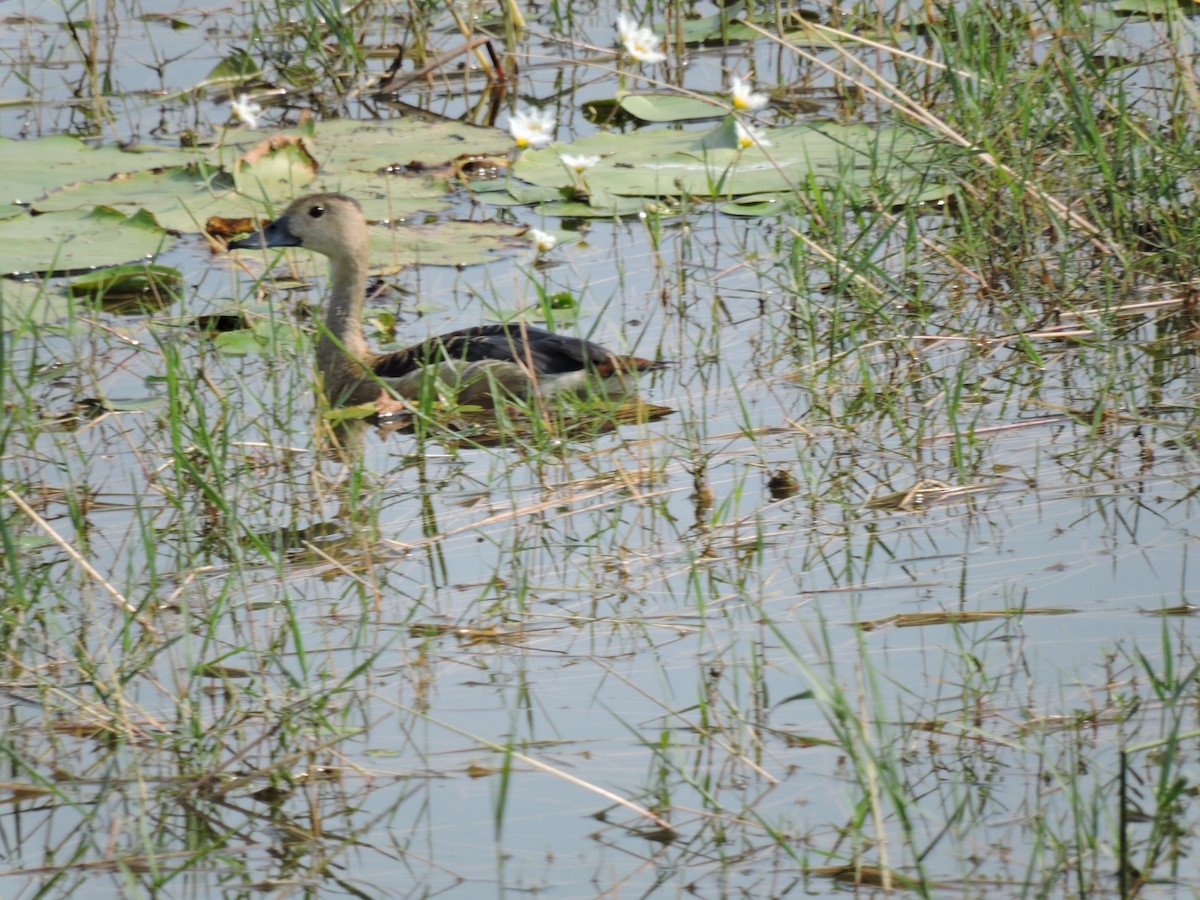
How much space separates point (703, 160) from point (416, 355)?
202cm

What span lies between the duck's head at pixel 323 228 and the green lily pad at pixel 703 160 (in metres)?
1.22

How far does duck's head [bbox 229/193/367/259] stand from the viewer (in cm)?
645

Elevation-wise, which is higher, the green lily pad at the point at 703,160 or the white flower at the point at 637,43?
the white flower at the point at 637,43

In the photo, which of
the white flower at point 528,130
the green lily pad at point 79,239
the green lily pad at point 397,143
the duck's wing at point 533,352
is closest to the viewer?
the duck's wing at point 533,352

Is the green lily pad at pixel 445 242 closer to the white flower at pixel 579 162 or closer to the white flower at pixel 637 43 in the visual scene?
the white flower at pixel 579 162

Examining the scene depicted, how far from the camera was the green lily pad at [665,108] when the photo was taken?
8.49 m

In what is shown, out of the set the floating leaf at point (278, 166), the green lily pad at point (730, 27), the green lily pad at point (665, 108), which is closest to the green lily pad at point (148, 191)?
the floating leaf at point (278, 166)

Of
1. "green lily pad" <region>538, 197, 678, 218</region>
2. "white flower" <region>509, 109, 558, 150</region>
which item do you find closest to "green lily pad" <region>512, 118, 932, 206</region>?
"green lily pad" <region>538, 197, 678, 218</region>

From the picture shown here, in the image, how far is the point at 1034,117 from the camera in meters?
6.24

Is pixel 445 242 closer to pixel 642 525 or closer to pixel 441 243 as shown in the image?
pixel 441 243

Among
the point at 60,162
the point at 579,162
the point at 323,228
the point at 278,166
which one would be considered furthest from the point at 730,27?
the point at 323,228

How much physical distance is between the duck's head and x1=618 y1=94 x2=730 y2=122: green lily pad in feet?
7.64

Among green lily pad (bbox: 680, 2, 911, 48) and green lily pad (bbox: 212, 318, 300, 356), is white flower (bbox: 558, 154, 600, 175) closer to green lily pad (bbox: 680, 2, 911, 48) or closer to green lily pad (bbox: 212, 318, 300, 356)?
green lily pad (bbox: 212, 318, 300, 356)

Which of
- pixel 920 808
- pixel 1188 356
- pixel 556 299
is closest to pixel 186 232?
pixel 556 299
